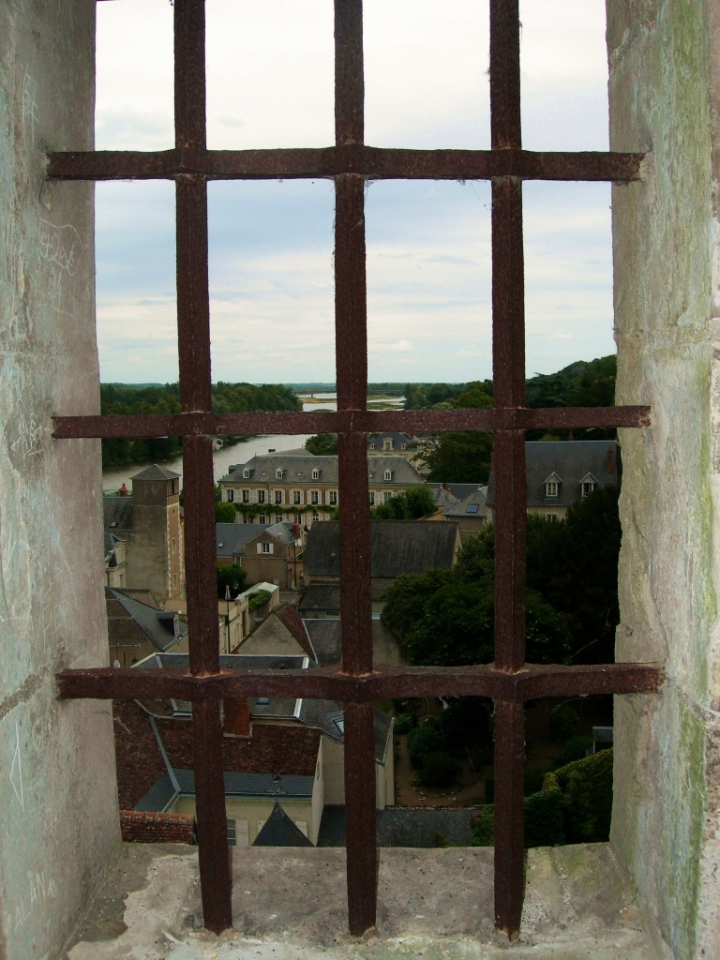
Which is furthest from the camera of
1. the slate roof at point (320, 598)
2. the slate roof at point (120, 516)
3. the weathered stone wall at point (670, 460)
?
the slate roof at point (120, 516)

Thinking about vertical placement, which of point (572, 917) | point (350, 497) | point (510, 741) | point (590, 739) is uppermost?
point (350, 497)

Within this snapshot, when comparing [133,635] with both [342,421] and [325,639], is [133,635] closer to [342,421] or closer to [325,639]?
[325,639]

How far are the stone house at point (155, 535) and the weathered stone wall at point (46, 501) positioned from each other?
132 ft

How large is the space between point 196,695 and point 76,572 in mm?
550

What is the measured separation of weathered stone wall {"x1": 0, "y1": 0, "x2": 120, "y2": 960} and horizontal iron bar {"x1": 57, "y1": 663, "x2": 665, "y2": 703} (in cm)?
18

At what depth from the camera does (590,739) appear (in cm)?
2694

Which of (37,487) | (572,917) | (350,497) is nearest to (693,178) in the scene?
(350,497)

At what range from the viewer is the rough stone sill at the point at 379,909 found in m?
2.58

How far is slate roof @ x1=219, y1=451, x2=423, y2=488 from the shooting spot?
198ft

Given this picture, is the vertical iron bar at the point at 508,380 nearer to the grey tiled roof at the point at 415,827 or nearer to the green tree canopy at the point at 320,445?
the grey tiled roof at the point at 415,827

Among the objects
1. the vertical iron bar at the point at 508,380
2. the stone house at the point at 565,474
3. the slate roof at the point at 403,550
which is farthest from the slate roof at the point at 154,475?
the vertical iron bar at the point at 508,380

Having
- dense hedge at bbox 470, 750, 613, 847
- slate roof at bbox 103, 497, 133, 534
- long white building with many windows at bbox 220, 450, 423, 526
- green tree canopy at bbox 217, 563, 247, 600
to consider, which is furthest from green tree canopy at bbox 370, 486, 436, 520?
dense hedge at bbox 470, 750, 613, 847

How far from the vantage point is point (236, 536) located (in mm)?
50594

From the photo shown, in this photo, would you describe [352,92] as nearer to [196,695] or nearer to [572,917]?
[196,695]
